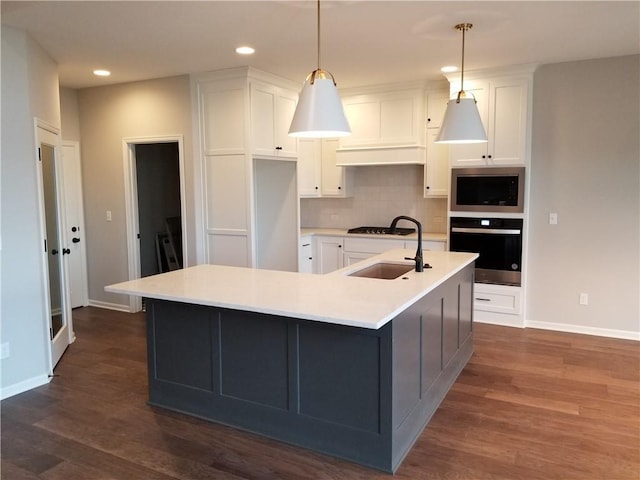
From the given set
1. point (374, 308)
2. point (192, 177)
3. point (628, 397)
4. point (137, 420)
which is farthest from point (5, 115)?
point (628, 397)

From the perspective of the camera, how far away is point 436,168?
5602mm

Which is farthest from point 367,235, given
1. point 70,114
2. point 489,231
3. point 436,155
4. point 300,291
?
point 70,114

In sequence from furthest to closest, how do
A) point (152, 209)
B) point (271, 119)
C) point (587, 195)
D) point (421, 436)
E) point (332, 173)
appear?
1. point (152, 209)
2. point (332, 173)
3. point (271, 119)
4. point (587, 195)
5. point (421, 436)

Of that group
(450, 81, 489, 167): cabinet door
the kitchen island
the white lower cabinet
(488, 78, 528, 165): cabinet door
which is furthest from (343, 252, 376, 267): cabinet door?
the kitchen island

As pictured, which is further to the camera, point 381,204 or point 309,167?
point 381,204

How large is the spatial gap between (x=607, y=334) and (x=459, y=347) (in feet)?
6.37

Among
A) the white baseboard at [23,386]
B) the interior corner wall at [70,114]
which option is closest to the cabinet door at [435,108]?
the interior corner wall at [70,114]

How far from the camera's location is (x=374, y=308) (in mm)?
2459

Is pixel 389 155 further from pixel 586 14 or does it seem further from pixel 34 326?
pixel 34 326

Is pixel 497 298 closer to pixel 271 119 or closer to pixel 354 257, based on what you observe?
pixel 354 257

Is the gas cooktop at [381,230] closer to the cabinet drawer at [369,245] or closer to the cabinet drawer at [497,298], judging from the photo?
the cabinet drawer at [369,245]

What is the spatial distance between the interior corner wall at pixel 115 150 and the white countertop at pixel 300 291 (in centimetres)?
226

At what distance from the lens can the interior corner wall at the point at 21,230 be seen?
3.56m

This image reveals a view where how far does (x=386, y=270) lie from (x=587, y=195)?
7.51 ft
